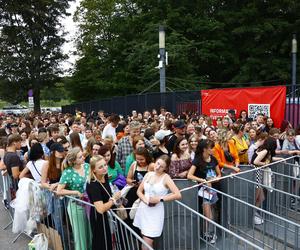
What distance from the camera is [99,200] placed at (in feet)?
13.7

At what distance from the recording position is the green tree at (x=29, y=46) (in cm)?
3425

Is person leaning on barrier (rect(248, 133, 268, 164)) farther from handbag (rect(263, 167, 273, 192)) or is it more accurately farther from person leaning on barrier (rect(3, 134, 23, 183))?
person leaning on barrier (rect(3, 134, 23, 183))

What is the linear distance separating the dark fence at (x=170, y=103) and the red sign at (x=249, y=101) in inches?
11.1

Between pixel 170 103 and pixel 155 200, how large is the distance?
12.1 m

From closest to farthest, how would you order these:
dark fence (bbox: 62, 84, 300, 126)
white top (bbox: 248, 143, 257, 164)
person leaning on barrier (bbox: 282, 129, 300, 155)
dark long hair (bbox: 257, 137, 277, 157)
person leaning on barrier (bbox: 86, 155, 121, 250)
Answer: person leaning on barrier (bbox: 86, 155, 121, 250) → dark long hair (bbox: 257, 137, 277, 157) → white top (bbox: 248, 143, 257, 164) → person leaning on barrier (bbox: 282, 129, 300, 155) → dark fence (bbox: 62, 84, 300, 126)

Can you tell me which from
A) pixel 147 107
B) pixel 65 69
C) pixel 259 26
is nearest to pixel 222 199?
pixel 147 107

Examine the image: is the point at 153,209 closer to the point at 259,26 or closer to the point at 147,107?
the point at 147,107

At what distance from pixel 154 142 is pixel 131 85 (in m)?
22.9

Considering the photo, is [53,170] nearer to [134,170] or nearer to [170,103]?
[134,170]

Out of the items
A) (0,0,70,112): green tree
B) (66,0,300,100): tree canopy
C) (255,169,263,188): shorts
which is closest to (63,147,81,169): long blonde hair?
(255,169,263,188): shorts

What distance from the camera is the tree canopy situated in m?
25.8

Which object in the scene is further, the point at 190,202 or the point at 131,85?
the point at 131,85

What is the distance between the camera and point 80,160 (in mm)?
4852

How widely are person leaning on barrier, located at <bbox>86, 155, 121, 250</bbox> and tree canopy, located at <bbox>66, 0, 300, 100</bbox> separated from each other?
1998 cm
